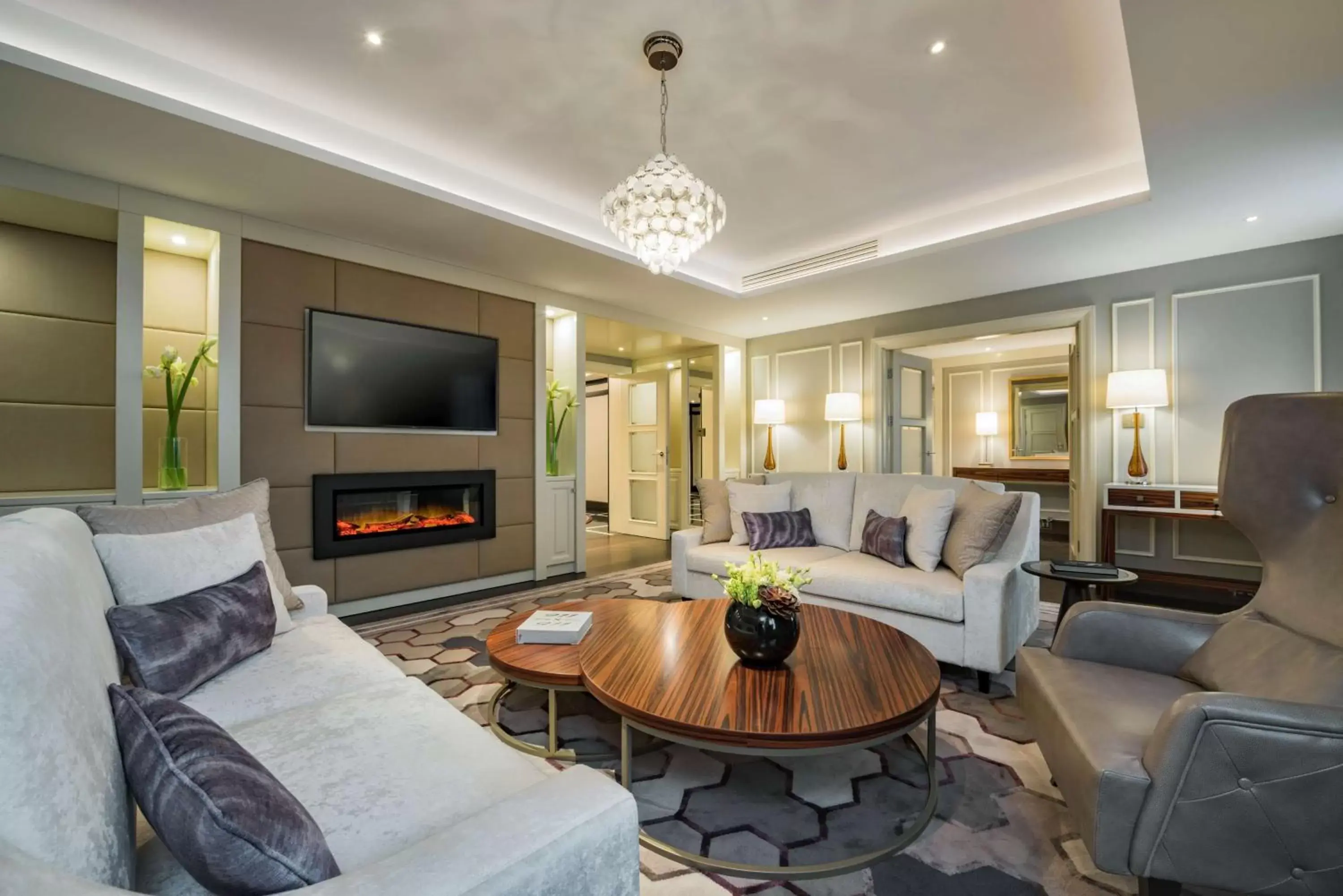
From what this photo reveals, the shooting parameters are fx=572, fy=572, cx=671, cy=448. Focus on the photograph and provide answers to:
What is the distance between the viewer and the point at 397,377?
394 centimetres

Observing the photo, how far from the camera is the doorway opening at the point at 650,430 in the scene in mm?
6848

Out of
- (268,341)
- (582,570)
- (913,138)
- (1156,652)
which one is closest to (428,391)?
(268,341)

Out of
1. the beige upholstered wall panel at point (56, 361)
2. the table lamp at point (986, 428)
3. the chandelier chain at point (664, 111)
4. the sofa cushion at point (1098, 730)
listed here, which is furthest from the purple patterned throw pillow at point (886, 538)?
the table lamp at point (986, 428)

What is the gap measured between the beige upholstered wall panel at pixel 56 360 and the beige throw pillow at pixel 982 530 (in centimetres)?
462

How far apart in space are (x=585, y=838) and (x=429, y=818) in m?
0.40

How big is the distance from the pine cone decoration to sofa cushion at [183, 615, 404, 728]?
112cm

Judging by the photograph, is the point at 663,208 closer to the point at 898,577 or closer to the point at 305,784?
the point at 898,577

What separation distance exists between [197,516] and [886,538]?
3.15 m

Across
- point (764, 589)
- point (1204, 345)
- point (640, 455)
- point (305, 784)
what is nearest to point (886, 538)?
point (764, 589)

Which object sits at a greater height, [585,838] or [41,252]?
[41,252]

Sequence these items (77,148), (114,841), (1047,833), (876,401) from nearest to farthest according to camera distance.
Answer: (114,841) < (1047,833) < (77,148) < (876,401)

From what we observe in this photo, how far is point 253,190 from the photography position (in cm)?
301

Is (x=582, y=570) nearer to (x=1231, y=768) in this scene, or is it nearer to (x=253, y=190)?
(x=253, y=190)

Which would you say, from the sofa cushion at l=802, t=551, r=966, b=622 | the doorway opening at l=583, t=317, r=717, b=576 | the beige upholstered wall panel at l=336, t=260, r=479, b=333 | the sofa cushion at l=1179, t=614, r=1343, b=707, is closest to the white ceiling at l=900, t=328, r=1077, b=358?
the doorway opening at l=583, t=317, r=717, b=576
